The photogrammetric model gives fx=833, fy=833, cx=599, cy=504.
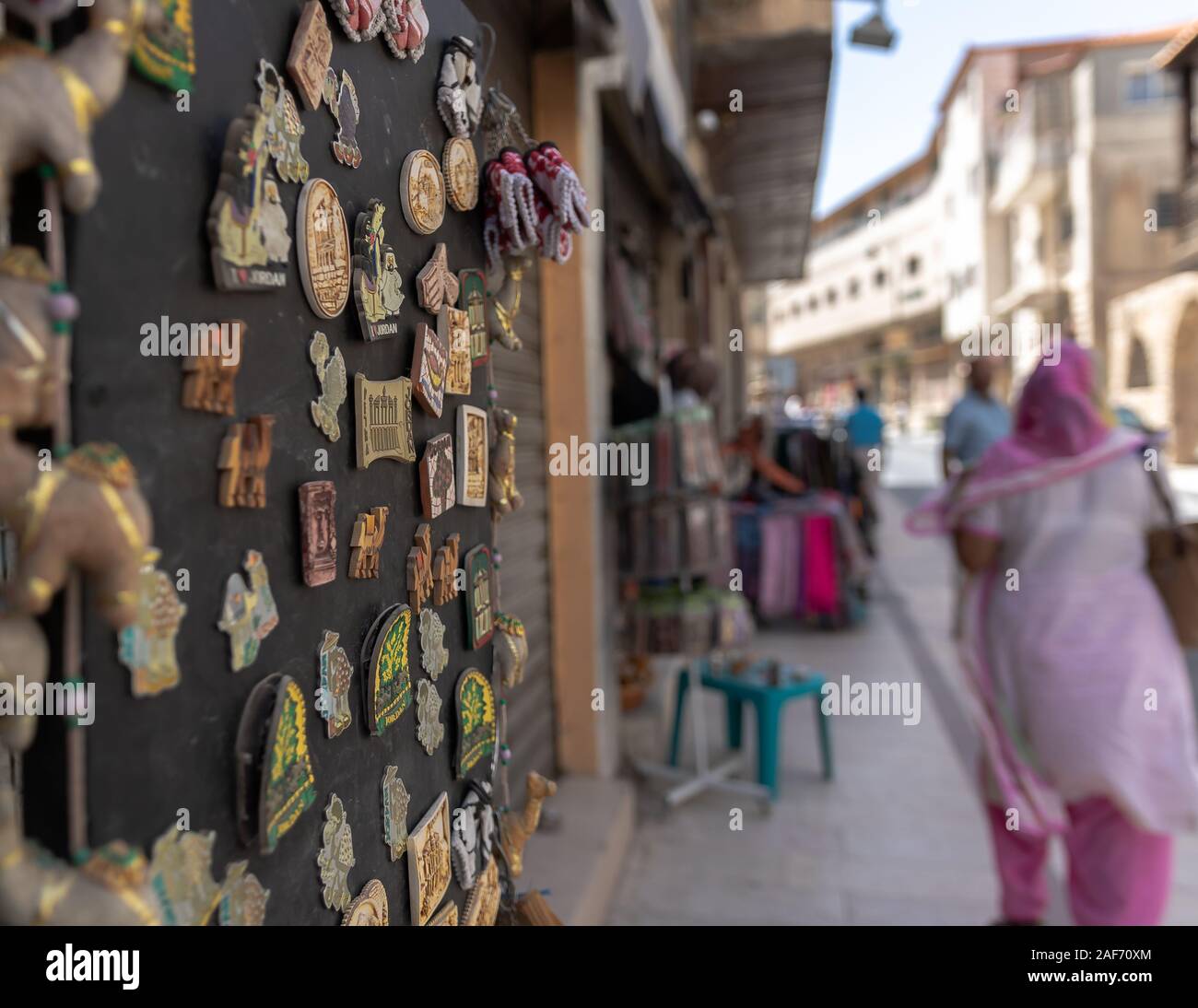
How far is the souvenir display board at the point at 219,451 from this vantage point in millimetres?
592

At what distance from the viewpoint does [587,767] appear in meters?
3.48

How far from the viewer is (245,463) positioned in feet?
2.33

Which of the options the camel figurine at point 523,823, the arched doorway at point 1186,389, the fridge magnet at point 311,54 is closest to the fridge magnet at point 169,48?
the fridge magnet at point 311,54

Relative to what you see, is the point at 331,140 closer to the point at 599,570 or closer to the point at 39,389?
the point at 39,389

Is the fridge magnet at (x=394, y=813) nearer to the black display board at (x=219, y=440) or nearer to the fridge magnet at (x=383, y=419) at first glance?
the black display board at (x=219, y=440)

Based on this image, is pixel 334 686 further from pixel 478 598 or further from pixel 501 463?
pixel 501 463

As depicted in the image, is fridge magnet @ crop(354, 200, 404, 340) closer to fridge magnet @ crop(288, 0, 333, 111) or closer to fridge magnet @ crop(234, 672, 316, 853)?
fridge magnet @ crop(288, 0, 333, 111)

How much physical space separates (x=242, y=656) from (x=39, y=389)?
0.28 m

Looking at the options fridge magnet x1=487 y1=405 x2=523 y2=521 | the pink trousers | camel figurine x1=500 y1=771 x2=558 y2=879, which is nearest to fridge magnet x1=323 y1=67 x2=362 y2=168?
fridge magnet x1=487 y1=405 x2=523 y2=521

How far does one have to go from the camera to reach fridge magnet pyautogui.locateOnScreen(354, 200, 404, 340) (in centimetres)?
87

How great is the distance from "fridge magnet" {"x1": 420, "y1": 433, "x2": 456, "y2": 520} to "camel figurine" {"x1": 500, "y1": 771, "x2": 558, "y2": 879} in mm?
465

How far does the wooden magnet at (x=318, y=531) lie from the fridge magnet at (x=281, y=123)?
0.29m

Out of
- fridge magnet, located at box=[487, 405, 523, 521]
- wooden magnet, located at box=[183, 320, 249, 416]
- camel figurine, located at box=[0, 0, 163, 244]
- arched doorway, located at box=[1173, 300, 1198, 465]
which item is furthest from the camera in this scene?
arched doorway, located at box=[1173, 300, 1198, 465]
